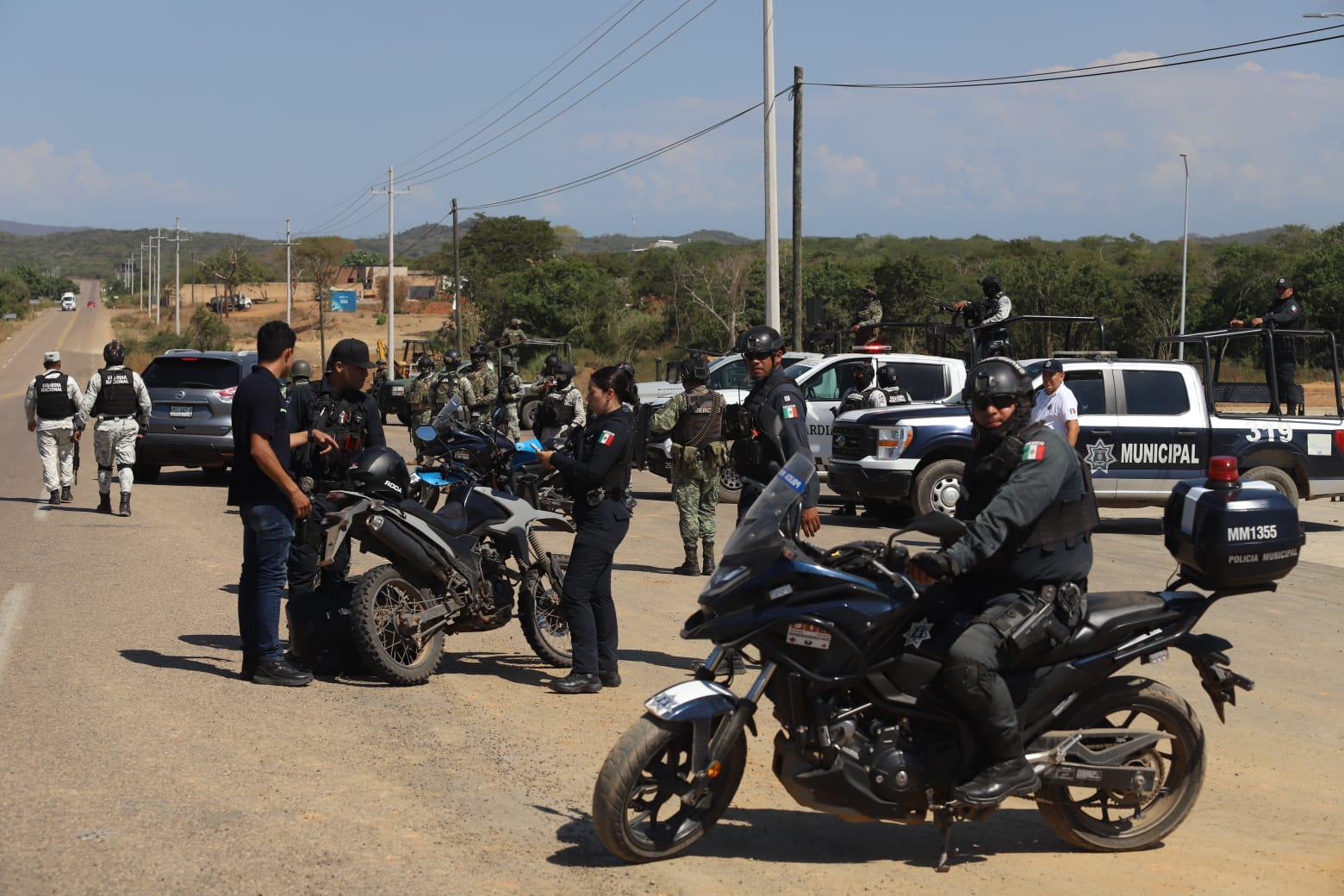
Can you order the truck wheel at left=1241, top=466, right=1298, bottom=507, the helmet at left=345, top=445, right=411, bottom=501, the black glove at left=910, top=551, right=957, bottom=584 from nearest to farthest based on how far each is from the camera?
1. the black glove at left=910, top=551, right=957, bottom=584
2. the helmet at left=345, top=445, right=411, bottom=501
3. the truck wheel at left=1241, top=466, right=1298, bottom=507

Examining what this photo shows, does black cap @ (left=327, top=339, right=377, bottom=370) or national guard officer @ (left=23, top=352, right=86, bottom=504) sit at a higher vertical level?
black cap @ (left=327, top=339, right=377, bottom=370)

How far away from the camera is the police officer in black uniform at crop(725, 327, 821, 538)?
7871 mm

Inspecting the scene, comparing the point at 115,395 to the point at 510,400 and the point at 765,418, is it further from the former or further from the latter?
the point at 765,418

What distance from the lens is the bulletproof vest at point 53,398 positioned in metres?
15.7

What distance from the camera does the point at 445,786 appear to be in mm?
5891

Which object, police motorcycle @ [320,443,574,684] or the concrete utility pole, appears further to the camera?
the concrete utility pole

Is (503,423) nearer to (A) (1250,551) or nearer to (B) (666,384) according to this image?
(B) (666,384)

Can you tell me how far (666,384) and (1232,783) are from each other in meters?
17.4

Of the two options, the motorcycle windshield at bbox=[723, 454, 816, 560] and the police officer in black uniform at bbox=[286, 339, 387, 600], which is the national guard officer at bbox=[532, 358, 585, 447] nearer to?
the police officer in black uniform at bbox=[286, 339, 387, 600]

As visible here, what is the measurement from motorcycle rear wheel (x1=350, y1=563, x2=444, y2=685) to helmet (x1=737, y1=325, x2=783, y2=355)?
236 centimetres

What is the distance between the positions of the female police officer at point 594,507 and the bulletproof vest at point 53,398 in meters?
10.2

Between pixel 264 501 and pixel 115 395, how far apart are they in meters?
8.56

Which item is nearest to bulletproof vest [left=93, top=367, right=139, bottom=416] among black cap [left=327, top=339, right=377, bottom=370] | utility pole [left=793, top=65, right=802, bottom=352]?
black cap [left=327, top=339, right=377, bottom=370]

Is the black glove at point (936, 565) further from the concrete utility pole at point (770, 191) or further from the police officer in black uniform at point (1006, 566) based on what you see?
the concrete utility pole at point (770, 191)
